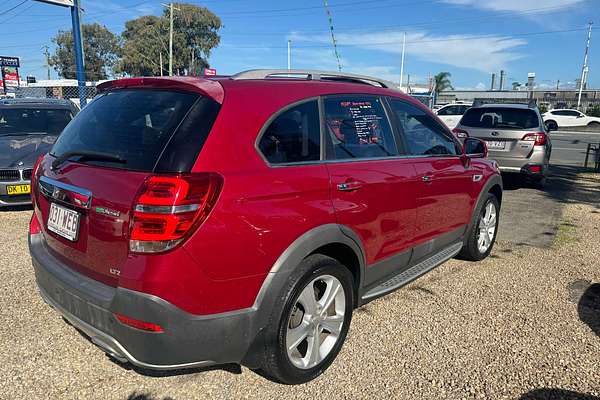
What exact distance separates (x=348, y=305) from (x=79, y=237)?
160 cm

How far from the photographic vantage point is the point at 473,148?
14.4 ft

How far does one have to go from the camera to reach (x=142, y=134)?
7.36ft

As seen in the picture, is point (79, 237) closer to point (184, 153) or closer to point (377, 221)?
point (184, 153)

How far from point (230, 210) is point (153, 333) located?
65 cm

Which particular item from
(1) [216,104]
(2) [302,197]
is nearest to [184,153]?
(1) [216,104]

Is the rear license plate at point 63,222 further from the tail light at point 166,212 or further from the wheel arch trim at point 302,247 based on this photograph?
the wheel arch trim at point 302,247

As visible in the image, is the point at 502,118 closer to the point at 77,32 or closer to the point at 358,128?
the point at 358,128

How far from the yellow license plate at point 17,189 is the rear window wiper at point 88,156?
4.01 meters

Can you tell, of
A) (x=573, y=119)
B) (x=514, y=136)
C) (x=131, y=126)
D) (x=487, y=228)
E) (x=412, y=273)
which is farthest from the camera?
(x=573, y=119)

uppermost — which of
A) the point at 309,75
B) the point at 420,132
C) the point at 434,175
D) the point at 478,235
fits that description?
the point at 309,75

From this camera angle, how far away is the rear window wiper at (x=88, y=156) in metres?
2.23

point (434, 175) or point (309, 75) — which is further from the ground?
point (309, 75)

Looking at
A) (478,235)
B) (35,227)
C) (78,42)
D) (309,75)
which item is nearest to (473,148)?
(478,235)

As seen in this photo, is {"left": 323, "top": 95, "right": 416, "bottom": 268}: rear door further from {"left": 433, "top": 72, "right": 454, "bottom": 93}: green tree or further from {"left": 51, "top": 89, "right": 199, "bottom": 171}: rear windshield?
{"left": 433, "top": 72, "right": 454, "bottom": 93}: green tree
